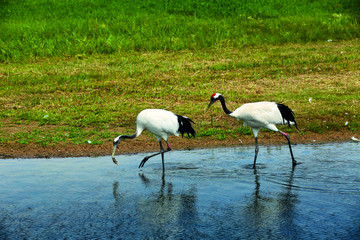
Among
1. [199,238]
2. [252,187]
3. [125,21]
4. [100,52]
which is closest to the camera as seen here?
[199,238]

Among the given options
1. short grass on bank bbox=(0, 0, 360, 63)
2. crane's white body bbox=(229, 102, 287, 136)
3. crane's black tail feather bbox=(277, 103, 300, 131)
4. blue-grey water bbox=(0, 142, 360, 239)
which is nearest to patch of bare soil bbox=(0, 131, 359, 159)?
blue-grey water bbox=(0, 142, 360, 239)

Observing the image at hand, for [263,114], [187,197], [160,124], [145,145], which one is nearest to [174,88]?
[145,145]

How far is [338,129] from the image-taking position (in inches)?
421

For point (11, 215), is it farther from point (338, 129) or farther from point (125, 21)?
point (125, 21)

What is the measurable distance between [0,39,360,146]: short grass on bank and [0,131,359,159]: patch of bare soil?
22 cm

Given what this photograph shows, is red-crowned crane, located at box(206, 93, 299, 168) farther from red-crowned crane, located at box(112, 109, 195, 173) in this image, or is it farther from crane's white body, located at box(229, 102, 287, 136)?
red-crowned crane, located at box(112, 109, 195, 173)

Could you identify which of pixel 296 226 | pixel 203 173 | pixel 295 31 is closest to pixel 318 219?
pixel 296 226

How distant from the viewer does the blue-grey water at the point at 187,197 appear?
5.41m

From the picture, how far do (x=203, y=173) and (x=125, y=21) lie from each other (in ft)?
40.4

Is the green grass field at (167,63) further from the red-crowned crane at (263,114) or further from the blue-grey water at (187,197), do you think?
the blue-grey water at (187,197)

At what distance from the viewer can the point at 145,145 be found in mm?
9992

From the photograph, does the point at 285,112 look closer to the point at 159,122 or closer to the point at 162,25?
the point at 159,122

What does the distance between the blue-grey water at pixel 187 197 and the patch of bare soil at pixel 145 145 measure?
17.5 inches

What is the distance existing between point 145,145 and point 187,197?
3.53m
